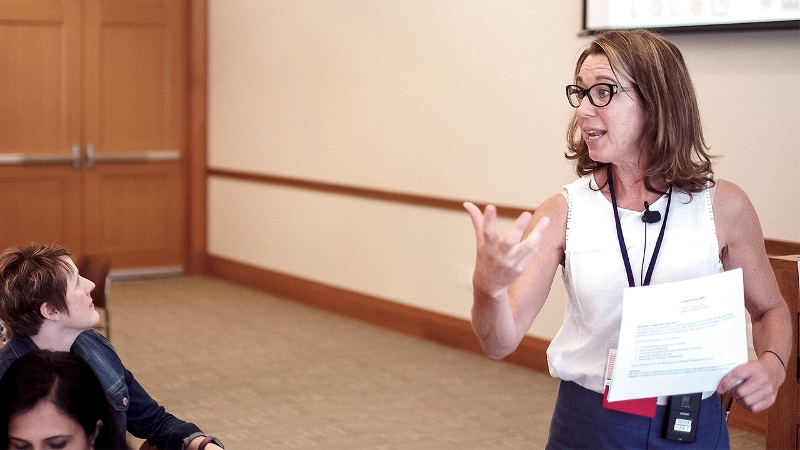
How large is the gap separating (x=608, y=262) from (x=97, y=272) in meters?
3.50

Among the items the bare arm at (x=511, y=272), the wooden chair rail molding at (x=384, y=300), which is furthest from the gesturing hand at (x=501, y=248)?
the wooden chair rail molding at (x=384, y=300)

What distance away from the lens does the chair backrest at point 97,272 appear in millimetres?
5043

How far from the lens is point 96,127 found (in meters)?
9.12

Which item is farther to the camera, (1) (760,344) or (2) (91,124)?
(2) (91,124)

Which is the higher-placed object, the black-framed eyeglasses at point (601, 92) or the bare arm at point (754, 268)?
the black-framed eyeglasses at point (601, 92)

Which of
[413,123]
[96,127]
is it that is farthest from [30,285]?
[96,127]

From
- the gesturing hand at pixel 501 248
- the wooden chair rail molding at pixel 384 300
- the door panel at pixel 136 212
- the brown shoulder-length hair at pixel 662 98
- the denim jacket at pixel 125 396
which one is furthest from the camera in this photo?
the door panel at pixel 136 212

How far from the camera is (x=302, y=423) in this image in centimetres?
505

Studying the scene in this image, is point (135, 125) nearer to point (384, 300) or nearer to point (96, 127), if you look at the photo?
point (96, 127)

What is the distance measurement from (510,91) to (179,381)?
2.69 meters

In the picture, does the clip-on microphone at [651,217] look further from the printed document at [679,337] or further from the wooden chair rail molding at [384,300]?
the wooden chair rail molding at [384,300]

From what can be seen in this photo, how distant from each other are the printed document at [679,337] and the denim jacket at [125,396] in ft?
3.67

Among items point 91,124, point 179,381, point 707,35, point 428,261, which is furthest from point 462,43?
point 91,124

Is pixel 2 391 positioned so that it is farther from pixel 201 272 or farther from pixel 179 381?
pixel 201 272
